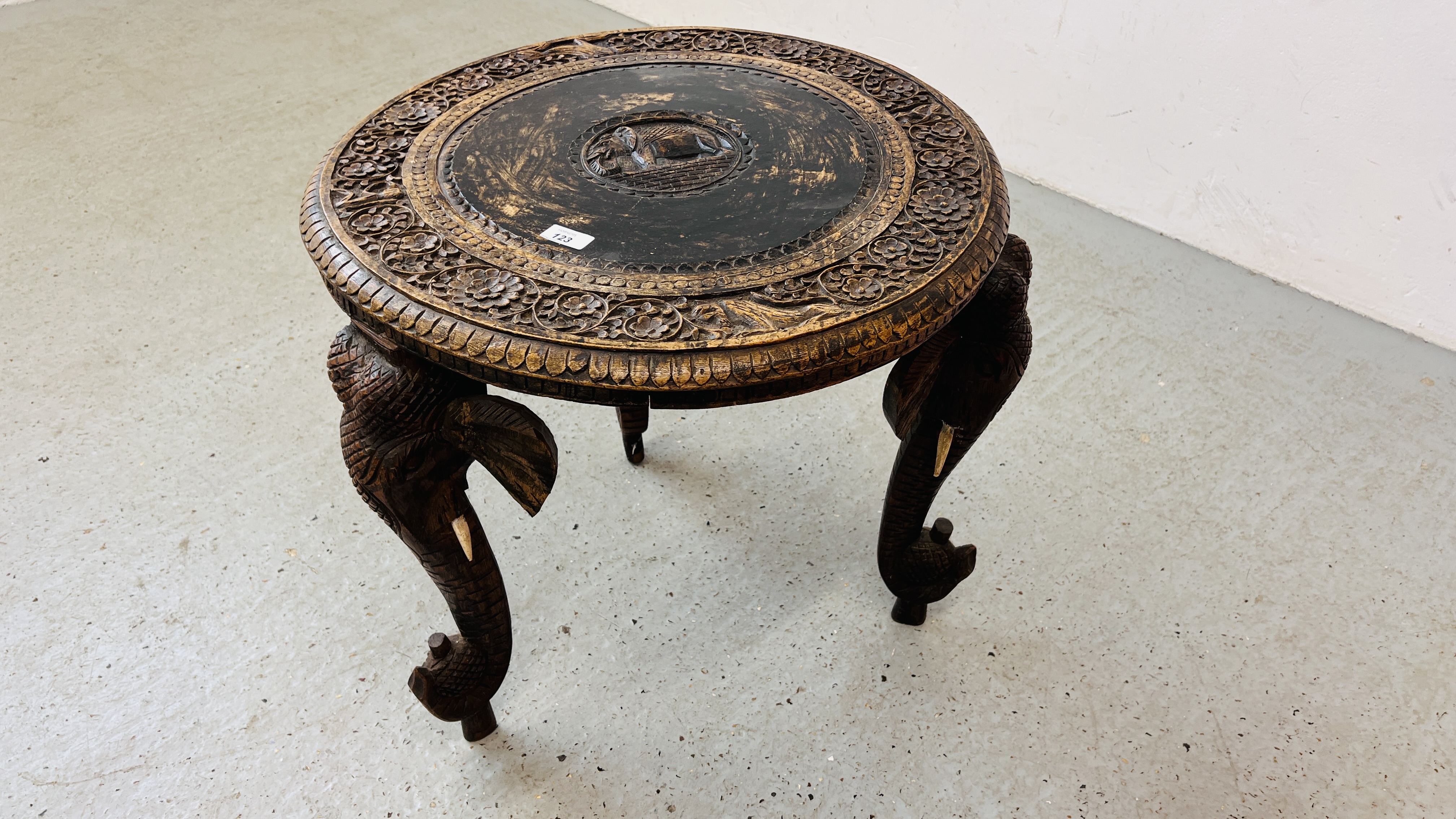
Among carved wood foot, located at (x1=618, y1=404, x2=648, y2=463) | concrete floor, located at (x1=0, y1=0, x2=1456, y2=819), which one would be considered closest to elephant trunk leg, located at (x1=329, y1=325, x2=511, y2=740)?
concrete floor, located at (x1=0, y1=0, x2=1456, y2=819)

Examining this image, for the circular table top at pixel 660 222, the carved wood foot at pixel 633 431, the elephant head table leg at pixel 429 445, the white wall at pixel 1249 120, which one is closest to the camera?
the circular table top at pixel 660 222

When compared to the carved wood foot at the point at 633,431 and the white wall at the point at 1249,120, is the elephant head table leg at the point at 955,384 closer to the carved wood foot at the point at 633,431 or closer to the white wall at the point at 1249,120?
the carved wood foot at the point at 633,431

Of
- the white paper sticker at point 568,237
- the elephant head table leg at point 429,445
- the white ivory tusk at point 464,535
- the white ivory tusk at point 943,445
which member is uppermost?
the white paper sticker at point 568,237

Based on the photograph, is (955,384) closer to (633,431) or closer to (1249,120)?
(633,431)

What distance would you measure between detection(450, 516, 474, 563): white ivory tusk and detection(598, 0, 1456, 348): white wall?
2.41 metres

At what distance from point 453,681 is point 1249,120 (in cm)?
253

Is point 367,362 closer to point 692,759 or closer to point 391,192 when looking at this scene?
point 391,192

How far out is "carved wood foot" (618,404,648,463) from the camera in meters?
2.02

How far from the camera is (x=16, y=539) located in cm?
193

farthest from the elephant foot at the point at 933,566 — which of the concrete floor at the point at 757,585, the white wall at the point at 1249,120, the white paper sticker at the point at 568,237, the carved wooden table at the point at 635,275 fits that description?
the white wall at the point at 1249,120

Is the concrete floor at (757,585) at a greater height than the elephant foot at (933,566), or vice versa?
the elephant foot at (933,566)

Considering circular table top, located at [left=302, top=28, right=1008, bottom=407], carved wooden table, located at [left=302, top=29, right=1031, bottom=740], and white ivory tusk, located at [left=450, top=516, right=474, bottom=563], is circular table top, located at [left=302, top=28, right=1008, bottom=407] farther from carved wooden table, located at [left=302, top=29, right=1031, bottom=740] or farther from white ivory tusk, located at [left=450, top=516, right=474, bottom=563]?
white ivory tusk, located at [left=450, top=516, right=474, bottom=563]

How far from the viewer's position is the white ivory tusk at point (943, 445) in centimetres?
148

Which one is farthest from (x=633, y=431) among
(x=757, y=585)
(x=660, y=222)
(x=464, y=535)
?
(x=660, y=222)
